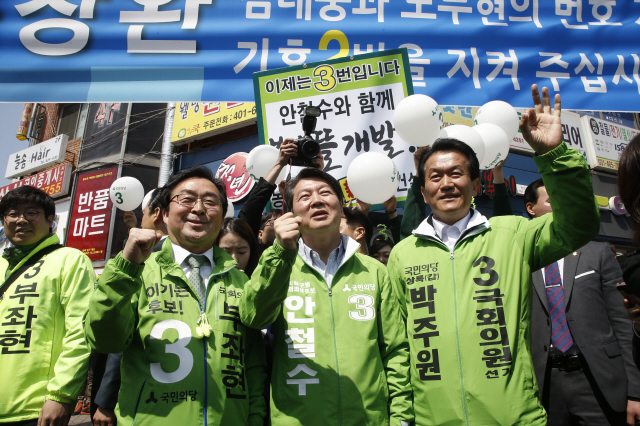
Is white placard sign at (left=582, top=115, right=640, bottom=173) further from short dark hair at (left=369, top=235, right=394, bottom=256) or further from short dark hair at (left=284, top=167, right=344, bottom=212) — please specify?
short dark hair at (left=284, top=167, right=344, bottom=212)

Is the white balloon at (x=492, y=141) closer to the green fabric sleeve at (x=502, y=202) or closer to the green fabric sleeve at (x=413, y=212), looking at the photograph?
the green fabric sleeve at (x=502, y=202)

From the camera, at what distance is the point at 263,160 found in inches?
134

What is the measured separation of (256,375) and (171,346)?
1.51 ft

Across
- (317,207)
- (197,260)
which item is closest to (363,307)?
(317,207)

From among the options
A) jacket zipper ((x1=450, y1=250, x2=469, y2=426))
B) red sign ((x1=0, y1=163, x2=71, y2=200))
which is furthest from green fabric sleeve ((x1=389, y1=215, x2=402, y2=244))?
red sign ((x1=0, y1=163, x2=71, y2=200))

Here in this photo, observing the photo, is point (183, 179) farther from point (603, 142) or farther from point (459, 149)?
point (603, 142)

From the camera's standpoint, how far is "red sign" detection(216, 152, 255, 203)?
8.71m

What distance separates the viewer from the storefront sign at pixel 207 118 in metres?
9.39

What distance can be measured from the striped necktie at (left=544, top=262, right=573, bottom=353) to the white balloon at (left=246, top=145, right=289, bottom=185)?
202 centimetres

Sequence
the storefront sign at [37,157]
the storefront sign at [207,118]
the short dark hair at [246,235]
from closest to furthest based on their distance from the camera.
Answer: the short dark hair at [246,235]
the storefront sign at [207,118]
the storefront sign at [37,157]

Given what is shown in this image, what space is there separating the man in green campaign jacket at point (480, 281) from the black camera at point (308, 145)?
824mm

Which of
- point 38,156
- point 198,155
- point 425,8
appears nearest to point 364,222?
point 425,8

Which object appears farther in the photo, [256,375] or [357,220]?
[357,220]

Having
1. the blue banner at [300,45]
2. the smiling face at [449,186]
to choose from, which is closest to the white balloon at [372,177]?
the blue banner at [300,45]
